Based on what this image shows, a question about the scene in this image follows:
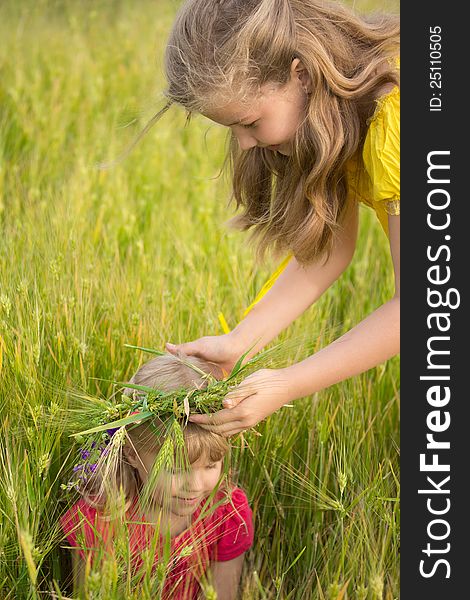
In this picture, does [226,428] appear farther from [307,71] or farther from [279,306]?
[307,71]

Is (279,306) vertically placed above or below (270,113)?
below

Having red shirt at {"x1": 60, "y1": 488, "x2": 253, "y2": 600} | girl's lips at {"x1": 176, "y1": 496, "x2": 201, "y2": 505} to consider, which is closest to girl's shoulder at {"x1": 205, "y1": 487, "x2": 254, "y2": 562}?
red shirt at {"x1": 60, "y1": 488, "x2": 253, "y2": 600}

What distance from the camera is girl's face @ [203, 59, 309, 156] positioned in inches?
80.3

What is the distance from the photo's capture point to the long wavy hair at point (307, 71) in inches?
79.0

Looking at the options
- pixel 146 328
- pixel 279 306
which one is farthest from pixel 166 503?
pixel 146 328

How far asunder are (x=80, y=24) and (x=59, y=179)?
194 centimetres

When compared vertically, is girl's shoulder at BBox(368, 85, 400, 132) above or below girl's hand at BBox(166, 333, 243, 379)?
above

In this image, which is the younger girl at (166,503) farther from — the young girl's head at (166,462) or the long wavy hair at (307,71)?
the long wavy hair at (307,71)

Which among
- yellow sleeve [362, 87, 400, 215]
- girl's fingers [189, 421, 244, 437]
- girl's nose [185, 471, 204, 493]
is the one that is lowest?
girl's nose [185, 471, 204, 493]

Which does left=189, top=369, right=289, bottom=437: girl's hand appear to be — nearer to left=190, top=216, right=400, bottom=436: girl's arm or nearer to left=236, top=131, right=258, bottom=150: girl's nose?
left=190, top=216, right=400, bottom=436: girl's arm

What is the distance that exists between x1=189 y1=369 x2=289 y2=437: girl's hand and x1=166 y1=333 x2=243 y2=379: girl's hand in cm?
35

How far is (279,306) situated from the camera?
2371 mm

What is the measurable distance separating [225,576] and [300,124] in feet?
3.38

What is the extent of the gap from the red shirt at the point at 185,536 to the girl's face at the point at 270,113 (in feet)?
2.52
